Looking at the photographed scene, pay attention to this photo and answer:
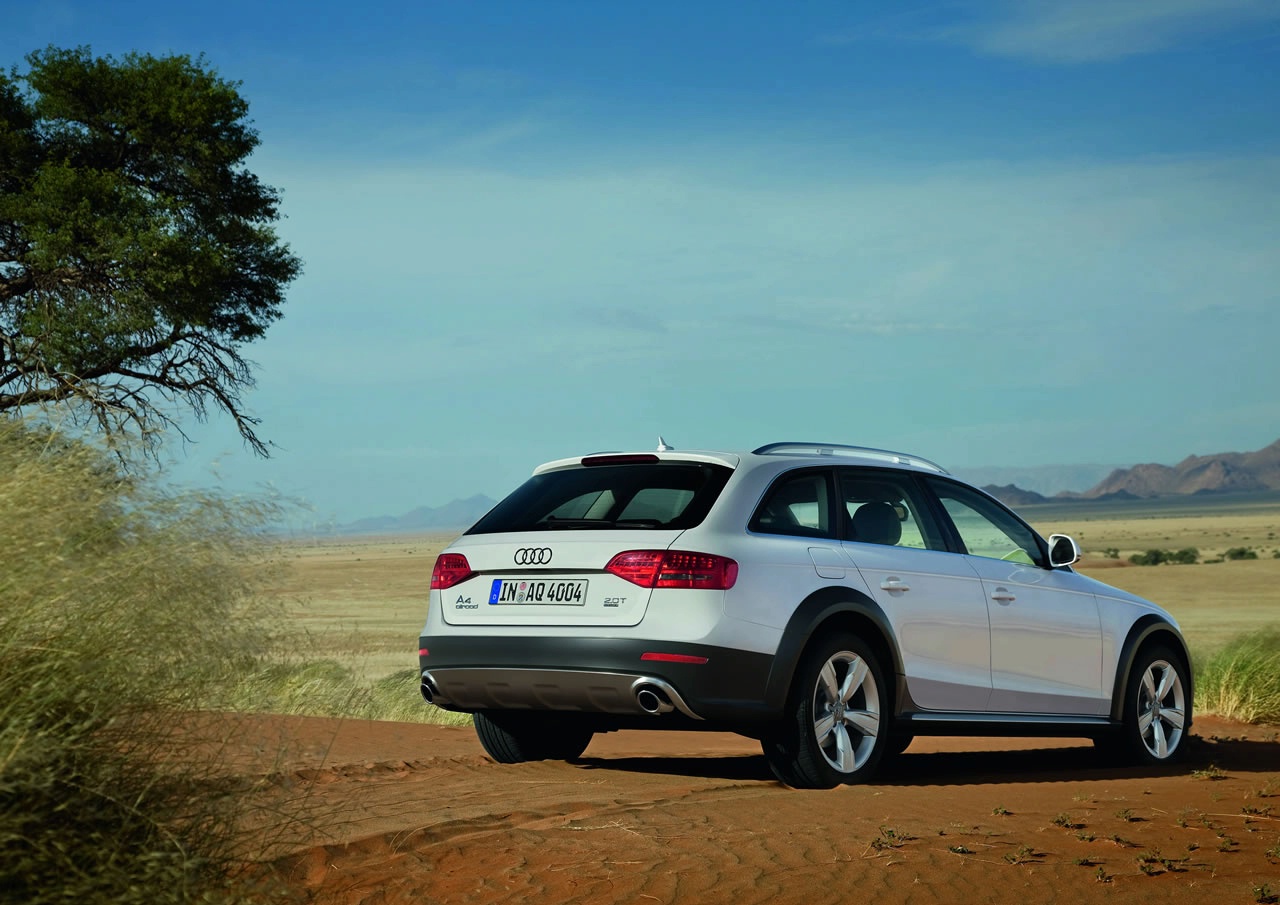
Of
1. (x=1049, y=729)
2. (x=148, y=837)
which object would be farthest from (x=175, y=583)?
(x=1049, y=729)

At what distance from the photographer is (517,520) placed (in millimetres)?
8398

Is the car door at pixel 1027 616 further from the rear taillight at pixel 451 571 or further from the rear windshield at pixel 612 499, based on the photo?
the rear taillight at pixel 451 571

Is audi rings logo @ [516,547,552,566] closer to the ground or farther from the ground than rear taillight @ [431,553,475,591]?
farther from the ground

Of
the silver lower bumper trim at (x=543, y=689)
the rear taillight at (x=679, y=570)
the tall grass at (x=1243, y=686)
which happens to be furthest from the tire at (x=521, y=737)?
the tall grass at (x=1243, y=686)

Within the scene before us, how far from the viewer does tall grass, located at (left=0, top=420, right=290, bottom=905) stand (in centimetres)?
401

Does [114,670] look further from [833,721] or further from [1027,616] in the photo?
[1027,616]

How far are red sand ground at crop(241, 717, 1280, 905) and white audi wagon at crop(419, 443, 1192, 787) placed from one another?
390mm

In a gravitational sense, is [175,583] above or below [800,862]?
above

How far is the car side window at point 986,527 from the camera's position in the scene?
9.33 m

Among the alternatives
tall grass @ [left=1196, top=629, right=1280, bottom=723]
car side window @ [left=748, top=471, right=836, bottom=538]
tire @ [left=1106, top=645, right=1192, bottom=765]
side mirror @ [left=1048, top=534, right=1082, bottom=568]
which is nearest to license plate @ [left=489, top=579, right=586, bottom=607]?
car side window @ [left=748, top=471, right=836, bottom=538]

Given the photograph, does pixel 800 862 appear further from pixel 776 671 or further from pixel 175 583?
pixel 175 583

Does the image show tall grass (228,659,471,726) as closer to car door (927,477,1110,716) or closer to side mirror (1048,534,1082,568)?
car door (927,477,1110,716)

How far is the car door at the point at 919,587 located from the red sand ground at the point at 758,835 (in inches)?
23.7

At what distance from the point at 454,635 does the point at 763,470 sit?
1.94 metres
